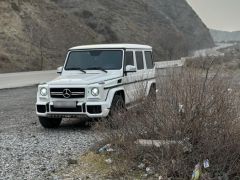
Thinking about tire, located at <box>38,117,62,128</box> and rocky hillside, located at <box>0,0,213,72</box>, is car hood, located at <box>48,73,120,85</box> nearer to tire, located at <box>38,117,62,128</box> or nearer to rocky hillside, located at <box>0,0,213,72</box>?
tire, located at <box>38,117,62,128</box>

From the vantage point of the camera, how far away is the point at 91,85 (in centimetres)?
1059

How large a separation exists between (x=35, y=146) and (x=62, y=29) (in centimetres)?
4631

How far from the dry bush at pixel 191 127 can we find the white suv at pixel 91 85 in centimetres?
217

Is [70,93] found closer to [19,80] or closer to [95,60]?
[95,60]

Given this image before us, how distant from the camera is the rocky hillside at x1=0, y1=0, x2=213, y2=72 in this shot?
144ft

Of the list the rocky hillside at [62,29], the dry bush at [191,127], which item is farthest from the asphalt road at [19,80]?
the dry bush at [191,127]

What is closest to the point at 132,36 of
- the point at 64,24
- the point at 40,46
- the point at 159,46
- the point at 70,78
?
the point at 159,46

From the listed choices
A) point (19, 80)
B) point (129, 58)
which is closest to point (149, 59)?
point (129, 58)

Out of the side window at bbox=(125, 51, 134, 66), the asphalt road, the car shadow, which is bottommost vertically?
the asphalt road

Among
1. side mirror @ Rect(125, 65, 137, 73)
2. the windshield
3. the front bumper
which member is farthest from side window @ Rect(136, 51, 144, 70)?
the front bumper

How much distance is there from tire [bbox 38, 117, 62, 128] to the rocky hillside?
5576 millimetres

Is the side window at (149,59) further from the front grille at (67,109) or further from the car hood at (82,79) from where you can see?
the front grille at (67,109)

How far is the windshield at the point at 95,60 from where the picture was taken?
11.9 metres

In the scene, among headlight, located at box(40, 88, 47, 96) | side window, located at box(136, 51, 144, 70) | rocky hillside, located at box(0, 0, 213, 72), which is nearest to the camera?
headlight, located at box(40, 88, 47, 96)
